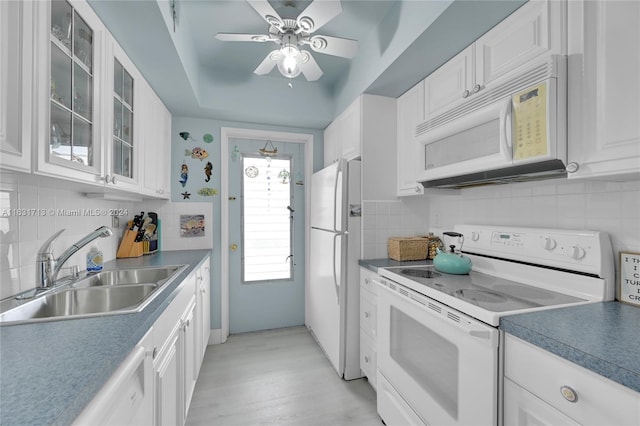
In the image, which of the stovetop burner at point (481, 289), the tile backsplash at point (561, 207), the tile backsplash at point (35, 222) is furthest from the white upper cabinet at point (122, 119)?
the tile backsplash at point (561, 207)

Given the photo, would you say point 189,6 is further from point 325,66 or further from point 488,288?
point 488,288

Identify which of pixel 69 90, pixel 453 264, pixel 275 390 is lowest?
pixel 275 390

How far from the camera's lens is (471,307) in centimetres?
104

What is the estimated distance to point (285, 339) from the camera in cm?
273

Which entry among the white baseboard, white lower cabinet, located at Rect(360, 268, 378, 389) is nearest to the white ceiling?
white lower cabinet, located at Rect(360, 268, 378, 389)

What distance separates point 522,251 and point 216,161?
8.61ft

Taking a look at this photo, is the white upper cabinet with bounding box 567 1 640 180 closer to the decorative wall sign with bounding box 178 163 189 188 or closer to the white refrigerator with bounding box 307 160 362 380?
the white refrigerator with bounding box 307 160 362 380

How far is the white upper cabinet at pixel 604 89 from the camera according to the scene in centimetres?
90

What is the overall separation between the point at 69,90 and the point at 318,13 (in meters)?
1.19

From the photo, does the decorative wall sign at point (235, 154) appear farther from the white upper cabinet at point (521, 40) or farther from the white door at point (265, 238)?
the white upper cabinet at point (521, 40)

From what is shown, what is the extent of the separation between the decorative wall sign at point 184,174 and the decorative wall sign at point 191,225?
0.32 m

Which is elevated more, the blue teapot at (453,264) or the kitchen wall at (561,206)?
the kitchen wall at (561,206)

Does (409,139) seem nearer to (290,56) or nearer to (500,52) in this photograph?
(500,52)

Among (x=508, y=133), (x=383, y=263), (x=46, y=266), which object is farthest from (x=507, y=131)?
(x=46, y=266)
